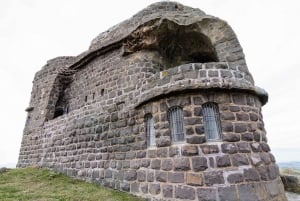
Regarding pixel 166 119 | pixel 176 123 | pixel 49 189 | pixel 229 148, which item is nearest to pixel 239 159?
pixel 229 148

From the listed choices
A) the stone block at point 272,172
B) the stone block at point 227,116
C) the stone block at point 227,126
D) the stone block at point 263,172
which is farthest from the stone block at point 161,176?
the stone block at point 272,172

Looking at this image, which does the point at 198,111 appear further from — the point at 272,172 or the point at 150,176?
the point at 272,172

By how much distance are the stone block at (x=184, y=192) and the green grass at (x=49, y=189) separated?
48.3 inches

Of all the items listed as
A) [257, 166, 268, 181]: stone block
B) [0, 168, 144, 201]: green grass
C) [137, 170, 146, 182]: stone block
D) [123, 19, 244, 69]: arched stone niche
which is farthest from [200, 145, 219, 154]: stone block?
[123, 19, 244, 69]: arched stone niche

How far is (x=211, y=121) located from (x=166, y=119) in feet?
3.67

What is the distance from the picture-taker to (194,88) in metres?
5.13

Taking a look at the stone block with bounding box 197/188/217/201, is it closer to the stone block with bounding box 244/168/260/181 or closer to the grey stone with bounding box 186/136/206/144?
the stone block with bounding box 244/168/260/181

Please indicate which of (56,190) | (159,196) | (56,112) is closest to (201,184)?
(159,196)

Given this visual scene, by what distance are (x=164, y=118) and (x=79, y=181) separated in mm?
4309

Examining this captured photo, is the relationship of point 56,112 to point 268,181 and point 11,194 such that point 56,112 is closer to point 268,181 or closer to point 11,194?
point 11,194

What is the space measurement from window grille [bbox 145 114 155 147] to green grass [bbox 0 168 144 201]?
1476mm

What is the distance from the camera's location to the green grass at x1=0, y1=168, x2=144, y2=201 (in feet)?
18.6

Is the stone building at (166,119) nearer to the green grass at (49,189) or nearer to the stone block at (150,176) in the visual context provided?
the stone block at (150,176)

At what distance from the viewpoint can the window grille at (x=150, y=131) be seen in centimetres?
590
